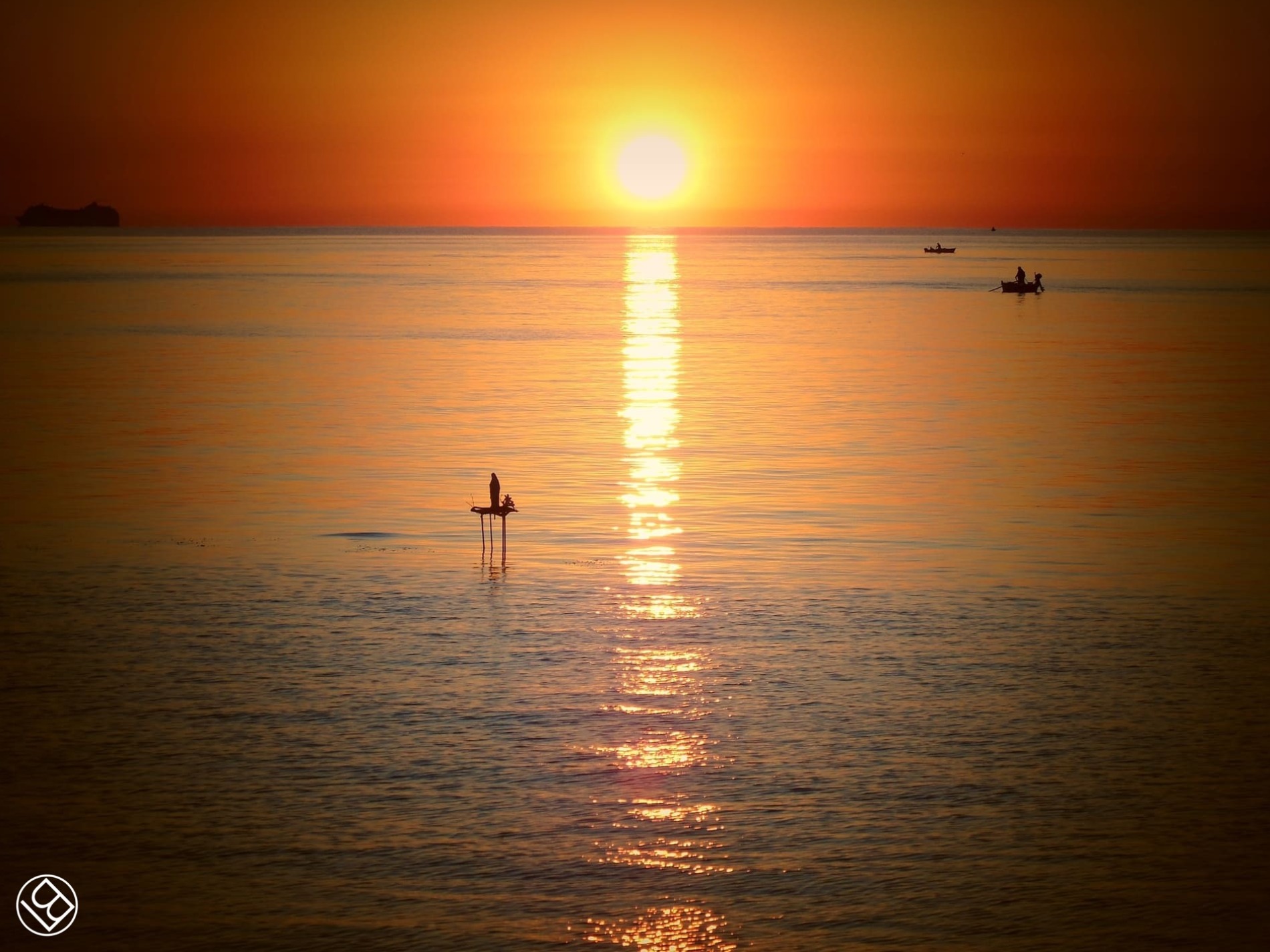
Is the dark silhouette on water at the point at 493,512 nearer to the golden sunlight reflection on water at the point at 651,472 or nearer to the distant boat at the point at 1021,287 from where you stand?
the golden sunlight reflection on water at the point at 651,472

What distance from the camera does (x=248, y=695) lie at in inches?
755

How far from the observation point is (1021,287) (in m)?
122

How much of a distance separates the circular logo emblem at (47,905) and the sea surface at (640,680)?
13cm

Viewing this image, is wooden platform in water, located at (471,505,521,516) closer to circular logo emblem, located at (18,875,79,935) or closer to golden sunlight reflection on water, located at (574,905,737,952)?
circular logo emblem, located at (18,875,79,935)

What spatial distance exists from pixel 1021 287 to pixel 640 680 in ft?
353

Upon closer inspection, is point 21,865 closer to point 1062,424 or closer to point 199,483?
point 199,483

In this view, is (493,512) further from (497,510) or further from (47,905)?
(47,905)

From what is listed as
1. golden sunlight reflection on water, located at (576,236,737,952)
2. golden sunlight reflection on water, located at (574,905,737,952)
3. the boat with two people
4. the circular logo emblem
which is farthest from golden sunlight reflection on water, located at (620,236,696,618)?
the boat with two people

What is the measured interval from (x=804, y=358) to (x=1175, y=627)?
154 ft

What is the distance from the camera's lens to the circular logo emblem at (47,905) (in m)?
13.5

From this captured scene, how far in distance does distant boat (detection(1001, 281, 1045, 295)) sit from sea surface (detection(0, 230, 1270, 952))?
76935 mm

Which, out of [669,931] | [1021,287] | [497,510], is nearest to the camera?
[669,931]

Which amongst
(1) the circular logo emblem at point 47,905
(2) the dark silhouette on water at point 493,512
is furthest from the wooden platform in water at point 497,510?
(1) the circular logo emblem at point 47,905

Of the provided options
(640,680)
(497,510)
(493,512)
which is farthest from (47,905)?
(497,510)
